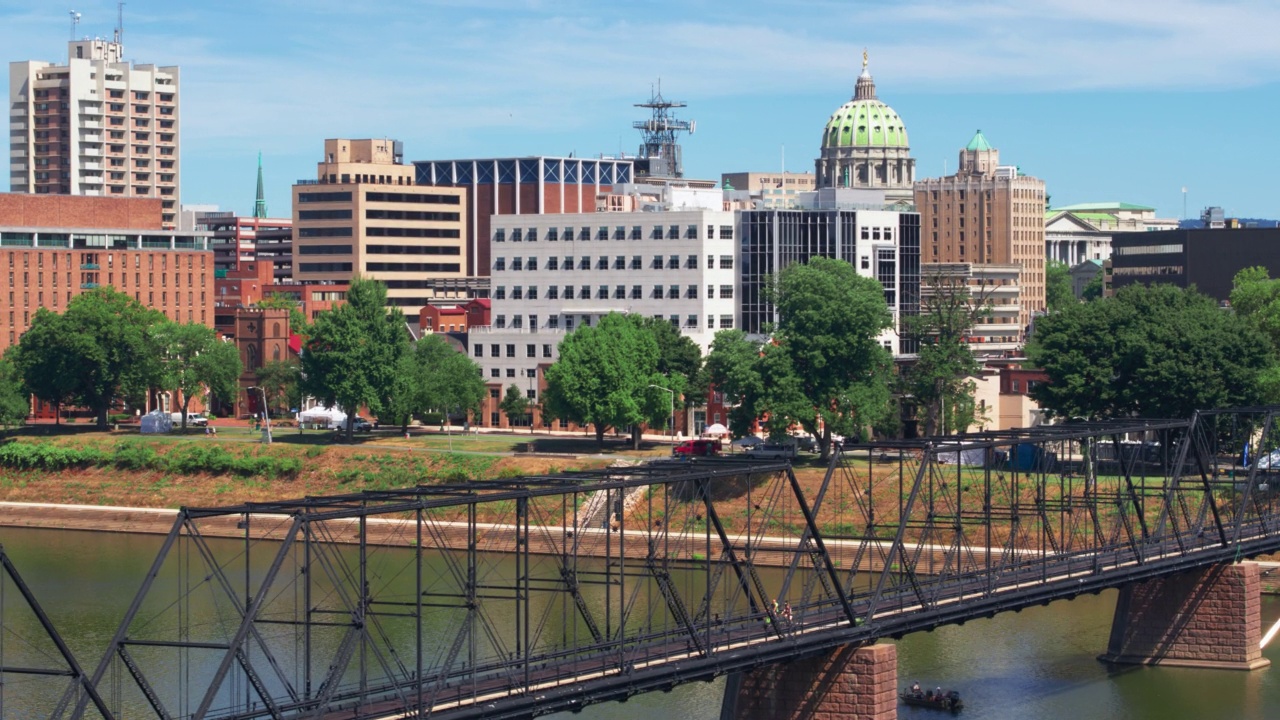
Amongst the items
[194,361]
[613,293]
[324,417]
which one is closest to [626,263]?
[613,293]

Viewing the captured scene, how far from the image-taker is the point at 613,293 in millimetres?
136125

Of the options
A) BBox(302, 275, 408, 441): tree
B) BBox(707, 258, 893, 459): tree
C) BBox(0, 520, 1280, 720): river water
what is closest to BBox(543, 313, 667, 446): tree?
BBox(707, 258, 893, 459): tree

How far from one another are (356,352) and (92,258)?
49.0 metres

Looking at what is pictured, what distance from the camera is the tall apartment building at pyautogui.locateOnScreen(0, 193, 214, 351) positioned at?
15700cm

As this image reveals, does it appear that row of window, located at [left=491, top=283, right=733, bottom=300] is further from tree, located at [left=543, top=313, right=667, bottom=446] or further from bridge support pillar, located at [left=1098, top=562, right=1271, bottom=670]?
bridge support pillar, located at [left=1098, top=562, right=1271, bottom=670]

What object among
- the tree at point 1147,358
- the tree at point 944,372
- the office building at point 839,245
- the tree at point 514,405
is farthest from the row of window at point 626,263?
the tree at point 1147,358

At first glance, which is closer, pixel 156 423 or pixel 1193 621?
pixel 1193 621

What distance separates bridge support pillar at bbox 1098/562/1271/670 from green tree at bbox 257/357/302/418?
261 ft

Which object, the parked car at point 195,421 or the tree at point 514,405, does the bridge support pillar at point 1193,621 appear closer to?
the tree at point 514,405

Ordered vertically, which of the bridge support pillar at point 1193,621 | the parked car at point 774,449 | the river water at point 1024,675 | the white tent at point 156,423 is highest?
the white tent at point 156,423

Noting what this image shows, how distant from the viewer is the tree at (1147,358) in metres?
99.0

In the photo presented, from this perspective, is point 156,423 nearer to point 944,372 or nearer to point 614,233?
point 614,233

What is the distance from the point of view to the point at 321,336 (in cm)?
12294

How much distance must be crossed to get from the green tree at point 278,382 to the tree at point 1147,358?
56260 millimetres
